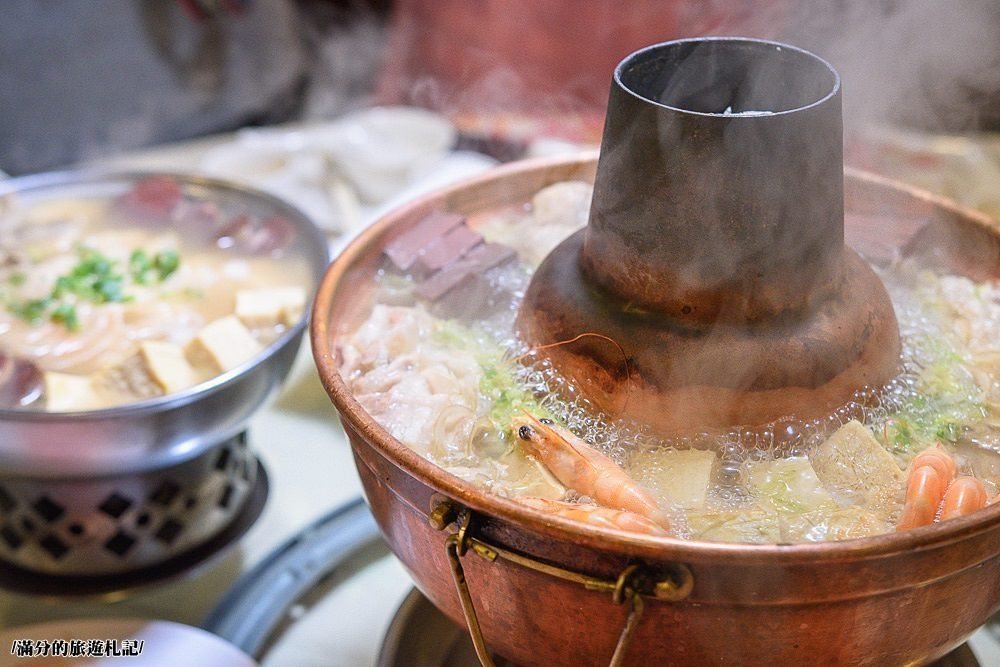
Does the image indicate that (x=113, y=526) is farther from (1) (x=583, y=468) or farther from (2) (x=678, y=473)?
(2) (x=678, y=473)

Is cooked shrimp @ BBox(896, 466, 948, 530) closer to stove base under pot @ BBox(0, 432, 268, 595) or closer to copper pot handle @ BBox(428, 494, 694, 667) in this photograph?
copper pot handle @ BBox(428, 494, 694, 667)

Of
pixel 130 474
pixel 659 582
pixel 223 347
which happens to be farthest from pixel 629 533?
pixel 223 347

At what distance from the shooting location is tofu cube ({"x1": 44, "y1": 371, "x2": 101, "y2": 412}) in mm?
2498

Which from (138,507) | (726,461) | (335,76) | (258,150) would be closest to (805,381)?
(726,461)

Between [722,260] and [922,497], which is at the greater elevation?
[722,260]

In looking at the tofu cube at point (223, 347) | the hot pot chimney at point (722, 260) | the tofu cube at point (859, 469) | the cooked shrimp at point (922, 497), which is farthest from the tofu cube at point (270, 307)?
the cooked shrimp at point (922, 497)

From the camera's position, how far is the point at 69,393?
99.7 inches

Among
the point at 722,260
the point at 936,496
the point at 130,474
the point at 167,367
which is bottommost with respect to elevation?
the point at 130,474

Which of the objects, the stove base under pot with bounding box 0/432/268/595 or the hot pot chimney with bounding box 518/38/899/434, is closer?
the hot pot chimney with bounding box 518/38/899/434

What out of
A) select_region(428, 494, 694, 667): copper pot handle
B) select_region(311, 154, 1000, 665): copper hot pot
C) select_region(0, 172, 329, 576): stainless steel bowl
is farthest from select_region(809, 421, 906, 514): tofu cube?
select_region(0, 172, 329, 576): stainless steel bowl

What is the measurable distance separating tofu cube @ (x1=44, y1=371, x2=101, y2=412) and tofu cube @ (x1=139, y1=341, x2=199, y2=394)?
176 millimetres

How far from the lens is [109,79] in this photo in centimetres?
524

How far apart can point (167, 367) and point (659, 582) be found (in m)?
1.87

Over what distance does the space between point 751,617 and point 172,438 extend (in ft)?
5.41
